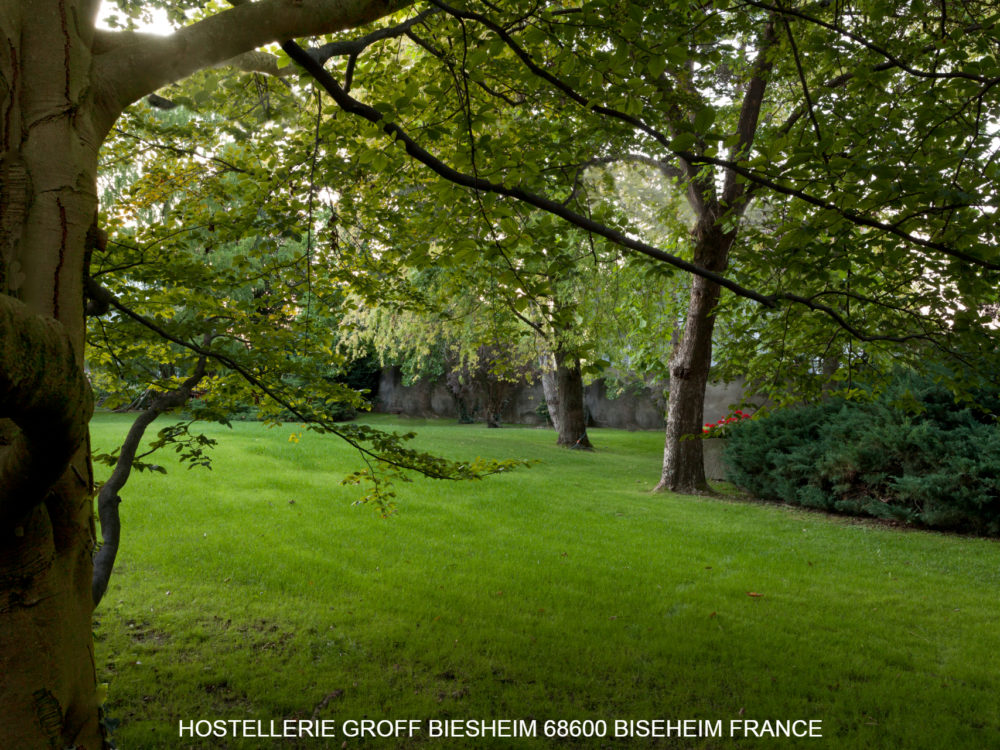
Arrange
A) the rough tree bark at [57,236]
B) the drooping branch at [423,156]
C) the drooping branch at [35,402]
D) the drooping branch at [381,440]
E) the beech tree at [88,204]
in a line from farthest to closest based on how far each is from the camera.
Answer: the drooping branch at [381,440] → the drooping branch at [423,156] → the rough tree bark at [57,236] → the beech tree at [88,204] → the drooping branch at [35,402]

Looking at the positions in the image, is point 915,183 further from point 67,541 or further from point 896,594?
point 896,594

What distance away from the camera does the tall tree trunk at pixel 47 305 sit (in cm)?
162

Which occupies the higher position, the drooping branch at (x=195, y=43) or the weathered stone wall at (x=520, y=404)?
the drooping branch at (x=195, y=43)

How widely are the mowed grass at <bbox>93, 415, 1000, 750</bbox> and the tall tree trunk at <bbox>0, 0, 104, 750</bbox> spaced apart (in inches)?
61.8

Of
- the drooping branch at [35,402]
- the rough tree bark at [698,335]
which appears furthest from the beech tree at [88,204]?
the rough tree bark at [698,335]

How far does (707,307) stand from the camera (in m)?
9.64

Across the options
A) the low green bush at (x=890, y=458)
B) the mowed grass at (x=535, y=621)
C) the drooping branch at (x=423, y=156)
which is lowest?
the mowed grass at (x=535, y=621)

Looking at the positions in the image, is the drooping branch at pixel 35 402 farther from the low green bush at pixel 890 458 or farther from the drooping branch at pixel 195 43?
the low green bush at pixel 890 458

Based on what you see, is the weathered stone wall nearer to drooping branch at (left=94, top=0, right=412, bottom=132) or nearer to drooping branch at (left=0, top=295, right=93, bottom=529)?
drooping branch at (left=94, top=0, right=412, bottom=132)

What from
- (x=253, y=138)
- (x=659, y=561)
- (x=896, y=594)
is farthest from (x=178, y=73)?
(x=896, y=594)

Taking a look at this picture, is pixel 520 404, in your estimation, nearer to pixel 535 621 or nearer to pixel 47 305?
pixel 535 621

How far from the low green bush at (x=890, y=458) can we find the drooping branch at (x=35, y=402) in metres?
7.57

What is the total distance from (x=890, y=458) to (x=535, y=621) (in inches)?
259

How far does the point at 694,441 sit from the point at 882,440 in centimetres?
281
